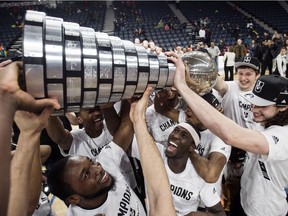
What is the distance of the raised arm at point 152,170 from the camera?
48.6 inches

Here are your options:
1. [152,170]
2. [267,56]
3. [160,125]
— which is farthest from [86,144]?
[267,56]

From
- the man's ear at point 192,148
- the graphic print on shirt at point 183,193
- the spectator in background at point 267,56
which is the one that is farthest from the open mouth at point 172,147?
the spectator in background at point 267,56

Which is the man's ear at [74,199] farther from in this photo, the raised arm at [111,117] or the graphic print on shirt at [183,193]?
the graphic print on shirt at [183,193]

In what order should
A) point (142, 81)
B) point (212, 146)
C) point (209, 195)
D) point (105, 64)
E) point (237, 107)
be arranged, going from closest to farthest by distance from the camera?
point (105, 64) < point (142, 81) < point (209, 195) < point (212, 146) < point (237, 107)

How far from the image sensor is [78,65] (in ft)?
3.03

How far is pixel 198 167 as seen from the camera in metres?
1.93

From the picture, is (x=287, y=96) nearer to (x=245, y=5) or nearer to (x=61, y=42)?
(x=61, y=42)

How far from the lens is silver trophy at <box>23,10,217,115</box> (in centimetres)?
87

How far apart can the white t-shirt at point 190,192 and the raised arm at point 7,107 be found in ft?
4.19

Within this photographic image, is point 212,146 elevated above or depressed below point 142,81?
below

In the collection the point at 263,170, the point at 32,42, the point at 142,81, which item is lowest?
the point at 263,170

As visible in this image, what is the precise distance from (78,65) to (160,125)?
1631mm

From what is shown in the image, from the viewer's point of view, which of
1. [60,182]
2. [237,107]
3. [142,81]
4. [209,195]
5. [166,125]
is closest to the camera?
[142,81]

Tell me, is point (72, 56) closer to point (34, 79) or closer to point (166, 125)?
point (34, 79)
